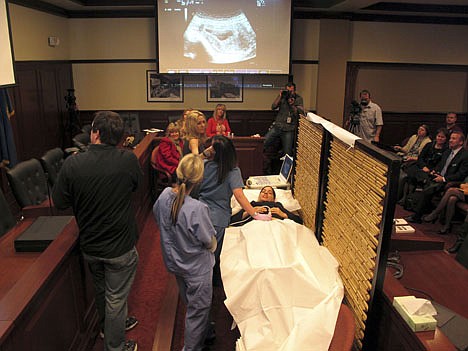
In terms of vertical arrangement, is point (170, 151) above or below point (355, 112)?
below

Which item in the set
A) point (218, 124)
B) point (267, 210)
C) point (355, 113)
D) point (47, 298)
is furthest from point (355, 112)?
point (47, 298)

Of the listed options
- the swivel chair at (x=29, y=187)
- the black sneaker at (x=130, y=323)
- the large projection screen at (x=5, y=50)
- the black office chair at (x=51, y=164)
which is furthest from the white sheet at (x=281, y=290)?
the large projection screen at (x=5, y=50)

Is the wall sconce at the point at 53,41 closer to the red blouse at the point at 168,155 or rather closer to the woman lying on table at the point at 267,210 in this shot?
→ the red blouse at the point at 168,155

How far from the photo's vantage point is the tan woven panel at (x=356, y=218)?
2.09 meters

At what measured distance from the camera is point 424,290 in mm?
2611

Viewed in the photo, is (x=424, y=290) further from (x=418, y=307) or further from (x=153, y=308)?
(x=153, y=308)

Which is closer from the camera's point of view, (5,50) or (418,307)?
(418,307)

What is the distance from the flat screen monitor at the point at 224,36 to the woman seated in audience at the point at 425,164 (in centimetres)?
317

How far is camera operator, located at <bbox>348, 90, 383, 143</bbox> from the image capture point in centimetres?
738

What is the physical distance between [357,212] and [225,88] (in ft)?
21.1

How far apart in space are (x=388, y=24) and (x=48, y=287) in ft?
26.5

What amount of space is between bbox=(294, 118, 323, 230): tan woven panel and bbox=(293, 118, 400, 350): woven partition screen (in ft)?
0.07

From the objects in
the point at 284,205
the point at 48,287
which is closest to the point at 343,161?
the point at 284,205

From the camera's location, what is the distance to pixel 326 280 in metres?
2.42
